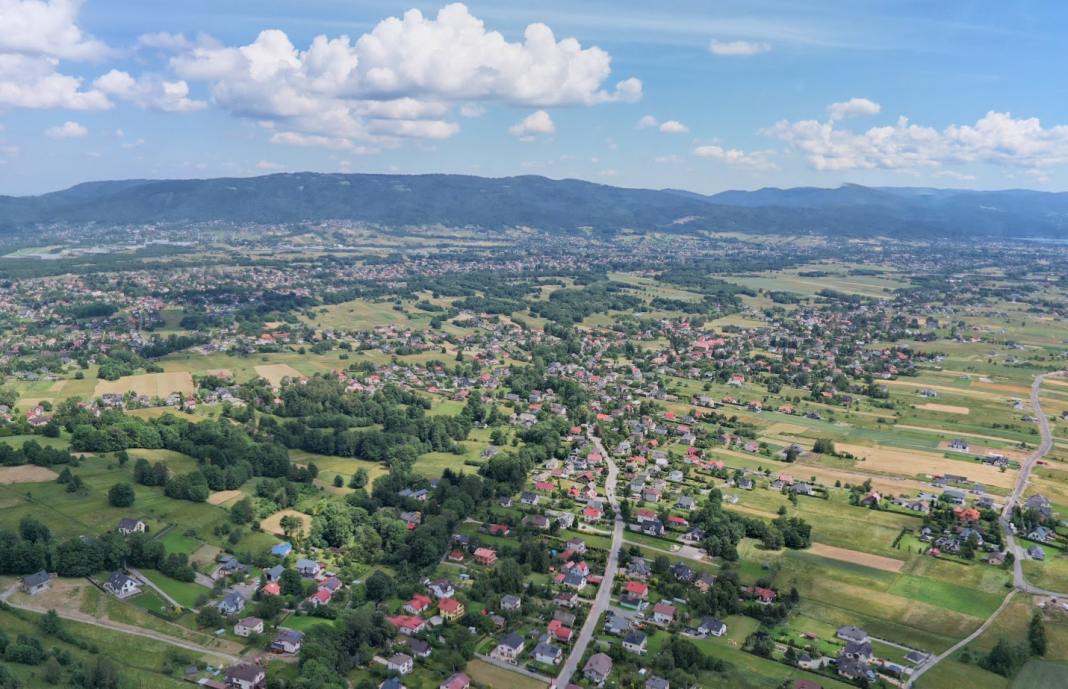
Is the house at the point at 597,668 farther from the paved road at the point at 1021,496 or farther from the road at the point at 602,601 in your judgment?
the paved road at the point at 1021,496

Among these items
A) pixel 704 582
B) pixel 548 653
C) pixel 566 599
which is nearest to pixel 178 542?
pixel 566 599

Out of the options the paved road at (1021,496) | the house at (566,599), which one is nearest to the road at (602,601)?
the house at (566,599)

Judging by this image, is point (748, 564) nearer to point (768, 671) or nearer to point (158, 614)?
point (768, 671)

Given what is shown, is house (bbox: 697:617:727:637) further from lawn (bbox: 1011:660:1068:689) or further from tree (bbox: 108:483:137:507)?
tree (bbox: 108:483:137:507)

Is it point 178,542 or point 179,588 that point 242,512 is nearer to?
point 178,542

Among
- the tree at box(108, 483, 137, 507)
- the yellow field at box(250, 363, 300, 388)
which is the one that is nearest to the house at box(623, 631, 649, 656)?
the tree at box(108, 483, 137, 507)

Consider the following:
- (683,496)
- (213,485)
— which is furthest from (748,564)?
(213,485)

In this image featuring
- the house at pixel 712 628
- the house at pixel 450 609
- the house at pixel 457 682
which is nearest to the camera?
the house at pixel 457 682
